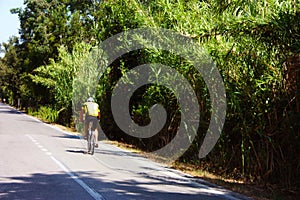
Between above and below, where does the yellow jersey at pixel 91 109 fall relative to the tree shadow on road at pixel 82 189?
above

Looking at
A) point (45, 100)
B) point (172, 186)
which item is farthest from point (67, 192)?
point (45, 100)

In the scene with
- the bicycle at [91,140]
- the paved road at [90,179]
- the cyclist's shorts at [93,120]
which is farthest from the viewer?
the cyclist's shorts at [93,120]

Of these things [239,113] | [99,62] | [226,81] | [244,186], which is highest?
[99,62]

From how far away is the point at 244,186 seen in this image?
27.9 feet

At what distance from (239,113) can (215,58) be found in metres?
1.52

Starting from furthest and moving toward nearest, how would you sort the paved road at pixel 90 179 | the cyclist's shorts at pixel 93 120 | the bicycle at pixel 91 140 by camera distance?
1. the cyclist's shorts at pixel 93 120
2. the bicycle at pixel 91 140
3. the paved road at pixel 90 179

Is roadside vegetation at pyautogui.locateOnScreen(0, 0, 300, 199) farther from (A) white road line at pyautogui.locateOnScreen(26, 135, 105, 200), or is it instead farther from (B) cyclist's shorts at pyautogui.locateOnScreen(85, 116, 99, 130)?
(A) white road line at pyautogui.locateOnScreen(26, 135, 105, 200)

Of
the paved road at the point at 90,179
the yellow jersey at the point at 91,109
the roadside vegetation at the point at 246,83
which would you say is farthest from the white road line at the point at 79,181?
the roadside vegetation at the point at 246,83

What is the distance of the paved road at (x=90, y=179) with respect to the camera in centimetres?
697

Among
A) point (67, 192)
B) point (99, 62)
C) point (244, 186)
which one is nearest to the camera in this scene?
point (67, 192)

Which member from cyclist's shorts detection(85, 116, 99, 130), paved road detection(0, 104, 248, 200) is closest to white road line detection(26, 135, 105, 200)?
paved road detection(0, 104, 248, 200)

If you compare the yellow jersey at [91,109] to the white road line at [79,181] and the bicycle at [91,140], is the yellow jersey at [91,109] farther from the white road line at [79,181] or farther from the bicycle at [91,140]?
the white road line at [79,181]

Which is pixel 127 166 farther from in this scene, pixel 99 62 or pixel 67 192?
pixel 99 62

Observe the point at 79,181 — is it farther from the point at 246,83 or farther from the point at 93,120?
the point at 93,120
